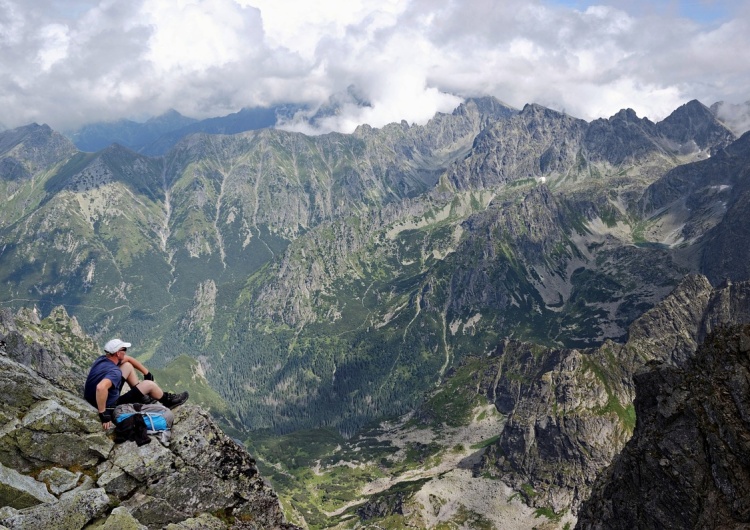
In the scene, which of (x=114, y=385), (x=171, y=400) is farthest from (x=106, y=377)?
(x=171, y=400)

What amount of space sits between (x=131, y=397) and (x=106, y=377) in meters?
1.93

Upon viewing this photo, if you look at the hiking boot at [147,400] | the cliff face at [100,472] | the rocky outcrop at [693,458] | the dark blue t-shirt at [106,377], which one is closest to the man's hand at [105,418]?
the cliff face at [100,472]

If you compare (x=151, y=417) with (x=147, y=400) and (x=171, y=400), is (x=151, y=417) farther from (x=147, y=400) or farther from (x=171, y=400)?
(x=171, y=400)

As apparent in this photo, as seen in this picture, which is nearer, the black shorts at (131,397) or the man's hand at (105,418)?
the man's hand at (105,418)

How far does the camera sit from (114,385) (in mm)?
29922

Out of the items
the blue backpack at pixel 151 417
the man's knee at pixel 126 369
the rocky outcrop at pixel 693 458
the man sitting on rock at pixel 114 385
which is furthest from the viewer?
the rocky outcrop at pixel 693 458

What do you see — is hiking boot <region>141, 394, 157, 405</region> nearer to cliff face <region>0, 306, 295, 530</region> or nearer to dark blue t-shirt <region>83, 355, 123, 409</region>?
dark blue t-shirt <region>83, 355, 123, 409</region>

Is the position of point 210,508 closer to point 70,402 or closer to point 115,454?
point 115,454

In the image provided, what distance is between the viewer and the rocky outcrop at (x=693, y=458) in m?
71.2

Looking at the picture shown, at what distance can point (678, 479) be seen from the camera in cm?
8869

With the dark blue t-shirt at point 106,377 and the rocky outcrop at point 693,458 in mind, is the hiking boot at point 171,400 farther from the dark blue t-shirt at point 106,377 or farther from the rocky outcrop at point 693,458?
the rocky outcrop at point 693,458

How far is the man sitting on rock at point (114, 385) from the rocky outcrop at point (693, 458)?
65.7m

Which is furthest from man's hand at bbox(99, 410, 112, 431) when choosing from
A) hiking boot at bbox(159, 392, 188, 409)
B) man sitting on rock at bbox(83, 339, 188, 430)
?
hiking boot at bbox(159, 392, 188, 409)

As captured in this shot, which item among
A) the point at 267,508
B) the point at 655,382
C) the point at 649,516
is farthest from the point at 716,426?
the point at 267,508
